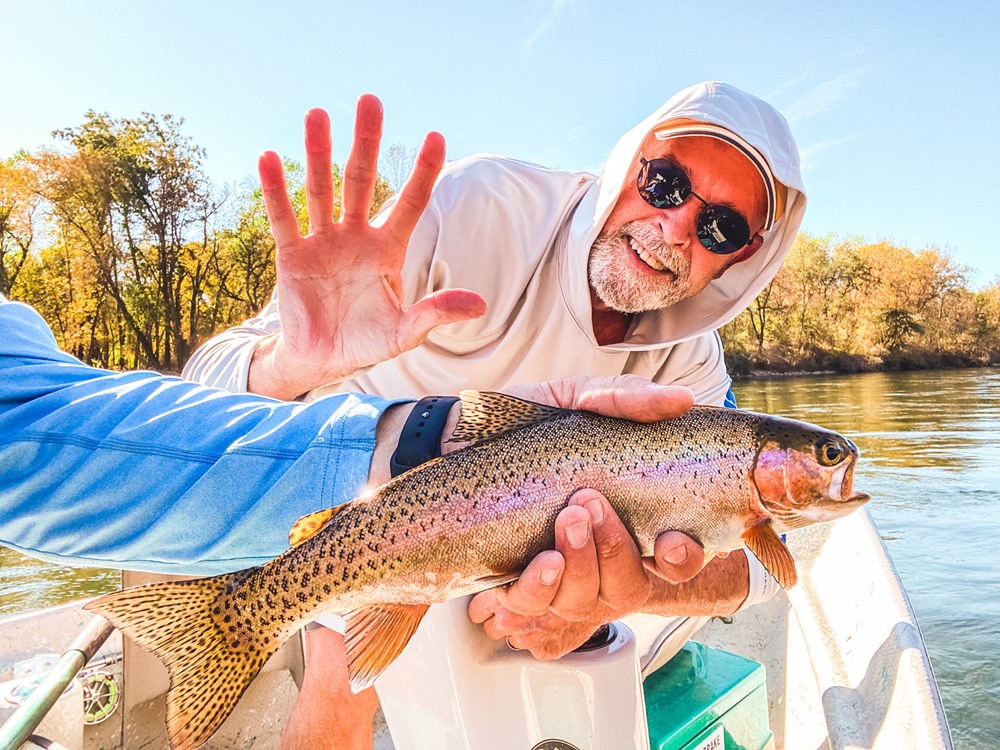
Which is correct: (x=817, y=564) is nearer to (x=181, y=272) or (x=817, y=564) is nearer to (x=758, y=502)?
(x=758, y=502)

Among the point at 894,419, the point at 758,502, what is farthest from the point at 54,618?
the point at 894,419

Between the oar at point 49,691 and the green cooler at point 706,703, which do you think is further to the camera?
the green cooler at point 706,703

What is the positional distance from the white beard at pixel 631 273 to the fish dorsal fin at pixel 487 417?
167cm

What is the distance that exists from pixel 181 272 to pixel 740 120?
44582 mm

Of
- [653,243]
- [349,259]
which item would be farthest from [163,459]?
[653,243]

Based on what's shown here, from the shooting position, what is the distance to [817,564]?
14.1ft

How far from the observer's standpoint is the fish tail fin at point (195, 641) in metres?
1.76

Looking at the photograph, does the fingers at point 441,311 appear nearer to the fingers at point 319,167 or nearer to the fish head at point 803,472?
the fingers at point 319,167

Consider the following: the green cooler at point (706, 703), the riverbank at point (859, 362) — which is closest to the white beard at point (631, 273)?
the green cooler at point (706, 703)

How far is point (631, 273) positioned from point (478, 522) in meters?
2.04

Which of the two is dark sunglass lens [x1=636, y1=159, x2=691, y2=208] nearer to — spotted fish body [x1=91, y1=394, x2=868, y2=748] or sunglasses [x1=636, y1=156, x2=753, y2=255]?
sunglasses [x1=636, y1=156, x2=753, y2=255]

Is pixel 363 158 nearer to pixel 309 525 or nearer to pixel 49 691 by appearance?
pixel 309 525

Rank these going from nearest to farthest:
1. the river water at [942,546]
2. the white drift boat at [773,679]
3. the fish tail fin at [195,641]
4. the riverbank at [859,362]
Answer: the fish tail fin at [195,641]
the white drift boat at [773,679]
the river water at [942,546]
the riverbank at [859,362]

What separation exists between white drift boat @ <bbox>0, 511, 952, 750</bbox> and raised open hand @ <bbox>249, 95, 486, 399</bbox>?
4.27 ft
